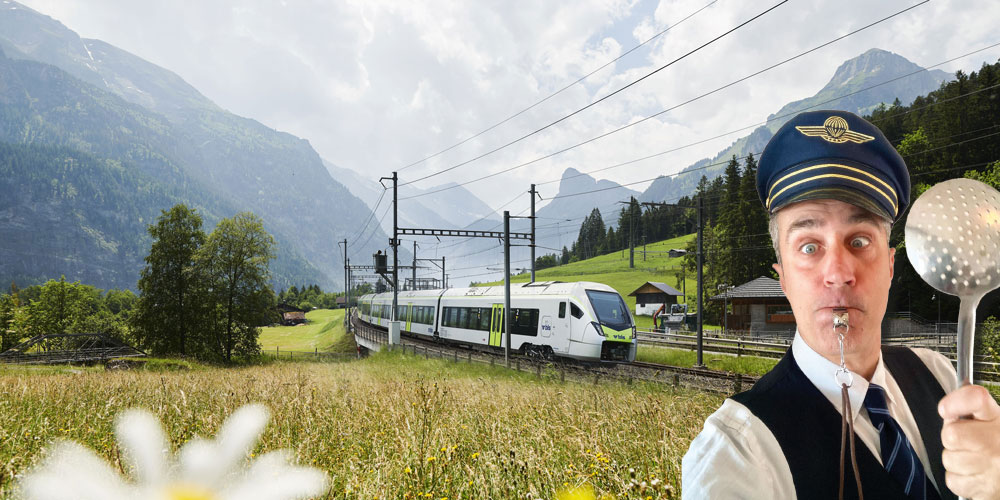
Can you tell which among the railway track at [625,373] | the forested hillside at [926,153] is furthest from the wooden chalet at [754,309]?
the railway track at [625,373]

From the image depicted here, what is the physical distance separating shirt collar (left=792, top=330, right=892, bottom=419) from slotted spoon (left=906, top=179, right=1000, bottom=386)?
254 millimetres

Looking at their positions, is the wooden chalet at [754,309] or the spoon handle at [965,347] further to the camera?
the wooden chalet at [754,309]

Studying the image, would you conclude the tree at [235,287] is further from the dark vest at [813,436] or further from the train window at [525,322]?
the dark vest at [813,436]

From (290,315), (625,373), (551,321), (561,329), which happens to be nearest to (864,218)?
(625,373)

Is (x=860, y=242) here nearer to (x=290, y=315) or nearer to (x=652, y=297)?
(x=652, y=297)

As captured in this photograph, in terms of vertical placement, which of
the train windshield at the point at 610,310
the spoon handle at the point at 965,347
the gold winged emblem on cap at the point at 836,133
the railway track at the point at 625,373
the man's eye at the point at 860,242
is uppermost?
the gold winged emblem on cap at the point at 836,133

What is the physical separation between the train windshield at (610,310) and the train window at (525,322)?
245 cm

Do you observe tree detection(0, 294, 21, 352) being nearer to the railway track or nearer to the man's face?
the railway track

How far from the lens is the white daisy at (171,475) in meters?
0.30

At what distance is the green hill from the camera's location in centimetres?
6525

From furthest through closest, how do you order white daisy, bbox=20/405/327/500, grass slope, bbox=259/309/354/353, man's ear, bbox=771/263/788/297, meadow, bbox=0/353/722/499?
grass slope, bbox=259/309/354/353 < meadow, bbox=0/353/722/499 < man's ear, bbox=771/263/788/297 < white daisy, bbox=20/405/327/500

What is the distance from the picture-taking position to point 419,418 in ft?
14.1

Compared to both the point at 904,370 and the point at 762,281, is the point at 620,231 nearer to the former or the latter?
the point at 762,281

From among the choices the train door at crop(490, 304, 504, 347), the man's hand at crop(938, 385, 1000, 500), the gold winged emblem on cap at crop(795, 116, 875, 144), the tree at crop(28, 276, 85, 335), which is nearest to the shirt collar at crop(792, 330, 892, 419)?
the man's hand at crop(938, 385, 1000, 500)
